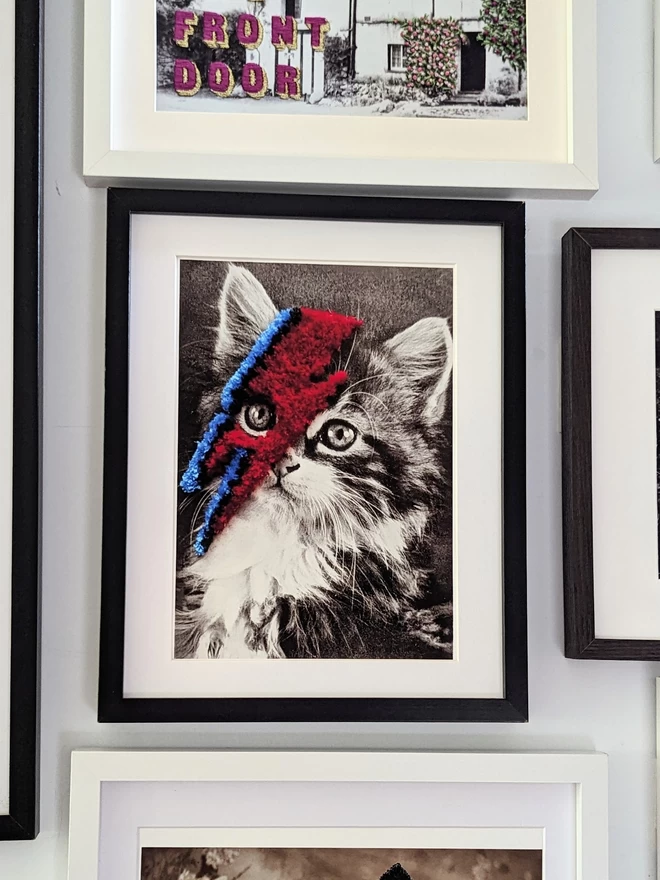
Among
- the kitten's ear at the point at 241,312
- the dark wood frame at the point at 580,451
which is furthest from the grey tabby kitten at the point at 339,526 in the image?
the dark wood frame at the point at 580,451

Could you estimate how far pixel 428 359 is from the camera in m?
0.71

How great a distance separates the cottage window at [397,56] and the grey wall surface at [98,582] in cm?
17

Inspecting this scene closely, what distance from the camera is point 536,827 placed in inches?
27.6

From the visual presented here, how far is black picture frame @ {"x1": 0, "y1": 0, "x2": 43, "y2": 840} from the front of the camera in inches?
26.5

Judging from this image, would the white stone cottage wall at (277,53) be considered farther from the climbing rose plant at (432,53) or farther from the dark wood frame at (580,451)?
the dark wood frame at (580,451)

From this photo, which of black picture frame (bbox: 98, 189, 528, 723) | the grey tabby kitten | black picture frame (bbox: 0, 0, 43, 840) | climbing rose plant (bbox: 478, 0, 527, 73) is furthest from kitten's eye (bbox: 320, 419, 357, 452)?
climbing rose plant (bbox: 478, 0, 527, 73)

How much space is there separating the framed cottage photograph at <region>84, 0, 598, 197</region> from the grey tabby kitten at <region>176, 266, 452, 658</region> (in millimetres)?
117

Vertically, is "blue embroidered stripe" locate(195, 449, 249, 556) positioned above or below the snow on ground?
below

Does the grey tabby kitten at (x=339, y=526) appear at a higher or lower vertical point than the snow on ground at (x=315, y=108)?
lower

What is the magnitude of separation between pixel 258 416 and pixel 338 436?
7 cm

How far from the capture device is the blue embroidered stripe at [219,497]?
692 millimetres

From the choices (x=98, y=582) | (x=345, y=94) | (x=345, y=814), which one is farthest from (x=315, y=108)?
(x=345, y=814)

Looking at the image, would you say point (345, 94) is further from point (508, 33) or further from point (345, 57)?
point (508, 33)

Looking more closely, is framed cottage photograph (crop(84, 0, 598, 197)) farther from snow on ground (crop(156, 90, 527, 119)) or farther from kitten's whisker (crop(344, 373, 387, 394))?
kitten's whisker (crop(344, 373, 387, 394))
